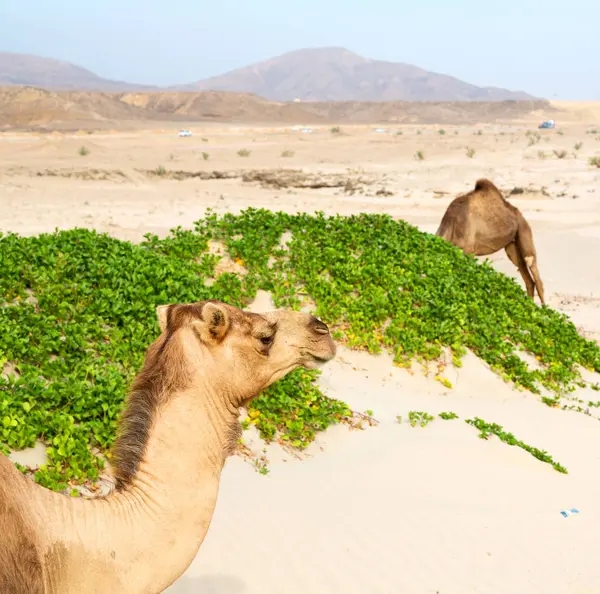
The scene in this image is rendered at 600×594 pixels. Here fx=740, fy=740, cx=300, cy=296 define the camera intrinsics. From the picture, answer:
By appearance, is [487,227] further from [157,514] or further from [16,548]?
[16,548]

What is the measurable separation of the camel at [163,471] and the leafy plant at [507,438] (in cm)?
467

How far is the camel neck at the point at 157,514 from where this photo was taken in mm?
2770

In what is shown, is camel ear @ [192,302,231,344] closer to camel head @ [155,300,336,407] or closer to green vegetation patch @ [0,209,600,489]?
camel head @ [155,300,336,407]

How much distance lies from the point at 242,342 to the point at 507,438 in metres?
5.01

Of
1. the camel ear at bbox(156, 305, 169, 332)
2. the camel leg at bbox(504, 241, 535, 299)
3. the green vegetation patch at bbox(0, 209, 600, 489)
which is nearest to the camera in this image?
the camel ear at bbox(156, 305, 169, 332)

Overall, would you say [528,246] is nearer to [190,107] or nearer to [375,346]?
[375,346]

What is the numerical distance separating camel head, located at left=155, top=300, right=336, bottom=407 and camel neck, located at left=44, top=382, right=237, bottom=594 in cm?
21

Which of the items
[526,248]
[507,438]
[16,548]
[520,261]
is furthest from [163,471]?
[520,261]

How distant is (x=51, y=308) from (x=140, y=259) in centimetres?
167

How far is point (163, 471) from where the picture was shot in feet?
9.57

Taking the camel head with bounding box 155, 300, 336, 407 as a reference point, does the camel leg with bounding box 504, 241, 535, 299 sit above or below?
below

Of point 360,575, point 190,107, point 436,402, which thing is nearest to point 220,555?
point 360,575

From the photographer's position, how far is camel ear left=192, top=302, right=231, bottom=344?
312cm

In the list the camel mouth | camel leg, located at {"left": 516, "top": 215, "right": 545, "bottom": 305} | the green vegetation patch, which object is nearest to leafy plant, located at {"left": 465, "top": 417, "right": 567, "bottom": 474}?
the green vegetation patch
